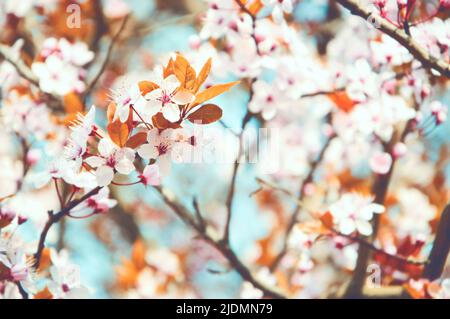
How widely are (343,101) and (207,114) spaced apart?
874 millimetres

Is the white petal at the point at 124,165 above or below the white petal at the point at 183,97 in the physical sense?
below

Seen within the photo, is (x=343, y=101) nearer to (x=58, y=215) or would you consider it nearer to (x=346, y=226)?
(x=346, y=226)

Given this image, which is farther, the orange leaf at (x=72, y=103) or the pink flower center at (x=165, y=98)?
the orange leaf at (x=72, y=103)

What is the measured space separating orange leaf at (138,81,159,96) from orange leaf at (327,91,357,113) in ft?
2.91

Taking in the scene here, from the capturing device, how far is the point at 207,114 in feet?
3.35

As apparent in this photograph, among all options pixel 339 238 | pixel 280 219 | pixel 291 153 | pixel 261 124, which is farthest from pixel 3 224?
pixel 280 219

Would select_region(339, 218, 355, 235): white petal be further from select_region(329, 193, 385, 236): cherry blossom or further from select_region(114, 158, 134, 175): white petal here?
select_region(114, 158, 134, 175): white petal

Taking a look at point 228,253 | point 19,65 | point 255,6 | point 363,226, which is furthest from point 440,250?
point 19,65

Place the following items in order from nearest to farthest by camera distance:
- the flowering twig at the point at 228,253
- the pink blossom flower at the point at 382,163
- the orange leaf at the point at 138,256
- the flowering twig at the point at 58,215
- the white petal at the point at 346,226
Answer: the flowering twig at the point at 58,215 < the white petal at the point at 346,226 < the flowering twig at the point at 228,253 < the pink blossom flower at the point at 382,163 < the orange leaf at the point at 138,256

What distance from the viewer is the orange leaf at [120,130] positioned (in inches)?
39.8

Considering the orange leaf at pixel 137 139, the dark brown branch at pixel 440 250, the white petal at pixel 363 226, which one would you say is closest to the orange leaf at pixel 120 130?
the orange leaf at pixel 137 139

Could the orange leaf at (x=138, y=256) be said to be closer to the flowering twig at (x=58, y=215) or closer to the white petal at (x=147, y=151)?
the flowering twig at (x=58, y=215)

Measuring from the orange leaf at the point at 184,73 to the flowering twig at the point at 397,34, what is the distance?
0.38 meters
